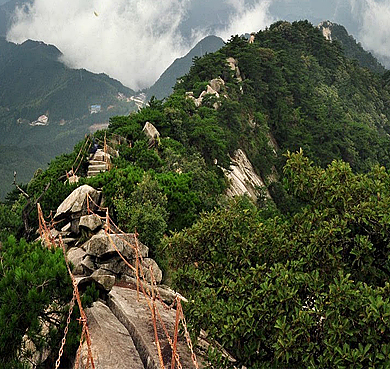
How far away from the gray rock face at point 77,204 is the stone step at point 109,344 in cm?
706

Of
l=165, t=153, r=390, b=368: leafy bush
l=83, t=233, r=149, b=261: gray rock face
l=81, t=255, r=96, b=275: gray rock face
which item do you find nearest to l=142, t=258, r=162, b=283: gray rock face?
l=83, t=233, r=149, b=261: gray rock face

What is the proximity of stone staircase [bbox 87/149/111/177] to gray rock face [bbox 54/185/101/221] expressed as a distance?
16.2 feet

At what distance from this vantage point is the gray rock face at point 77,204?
14.5 meters

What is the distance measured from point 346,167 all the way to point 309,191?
0.77 metres

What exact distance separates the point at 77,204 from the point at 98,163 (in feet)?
24.9

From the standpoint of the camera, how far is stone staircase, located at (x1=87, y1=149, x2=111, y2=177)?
21.2 metres

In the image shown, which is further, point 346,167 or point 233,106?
point 233,106

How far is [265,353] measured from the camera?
621cm

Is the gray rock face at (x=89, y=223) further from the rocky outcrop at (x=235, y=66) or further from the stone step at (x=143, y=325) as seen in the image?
the rocky outcrop at (x=235, y=66)

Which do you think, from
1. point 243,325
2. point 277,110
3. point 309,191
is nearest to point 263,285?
point 243,325

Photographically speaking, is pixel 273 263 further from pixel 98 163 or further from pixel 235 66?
pixel 235 66

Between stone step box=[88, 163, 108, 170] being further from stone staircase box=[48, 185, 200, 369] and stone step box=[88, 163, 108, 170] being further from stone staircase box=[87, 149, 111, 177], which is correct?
stone staircase box=[48, 185, 200, 369]

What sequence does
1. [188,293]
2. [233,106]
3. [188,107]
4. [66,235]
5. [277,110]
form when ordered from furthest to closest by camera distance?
[277,110], [233,106], [188,107], [66,235], [188,293]

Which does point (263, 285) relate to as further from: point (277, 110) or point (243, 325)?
point (277, 110)
